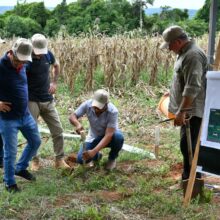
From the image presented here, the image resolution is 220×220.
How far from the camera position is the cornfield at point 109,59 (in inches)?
448

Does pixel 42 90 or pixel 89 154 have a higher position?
pixel 42 90

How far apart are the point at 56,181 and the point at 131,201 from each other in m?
1.08

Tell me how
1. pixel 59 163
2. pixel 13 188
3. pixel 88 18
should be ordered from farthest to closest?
pixel 88 18
pixel 59 163
pixel 13 188

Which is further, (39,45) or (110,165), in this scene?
(110,165)

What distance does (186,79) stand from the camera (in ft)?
15.0

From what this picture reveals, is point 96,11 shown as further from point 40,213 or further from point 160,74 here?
point 40,213

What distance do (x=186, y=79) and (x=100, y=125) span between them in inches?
57.7

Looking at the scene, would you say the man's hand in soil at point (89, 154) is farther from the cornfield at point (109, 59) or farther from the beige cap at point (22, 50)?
the cornfield at point (109, 59)

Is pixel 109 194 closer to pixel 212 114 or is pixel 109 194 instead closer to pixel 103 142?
pixel 103 142

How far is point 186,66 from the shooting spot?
4.56 metres

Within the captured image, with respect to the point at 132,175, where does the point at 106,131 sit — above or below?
above

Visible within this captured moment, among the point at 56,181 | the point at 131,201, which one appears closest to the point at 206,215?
the point at 131,201

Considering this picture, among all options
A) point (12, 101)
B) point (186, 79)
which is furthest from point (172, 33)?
point (12, 101)

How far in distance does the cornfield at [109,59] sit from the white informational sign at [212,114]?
7.28m
